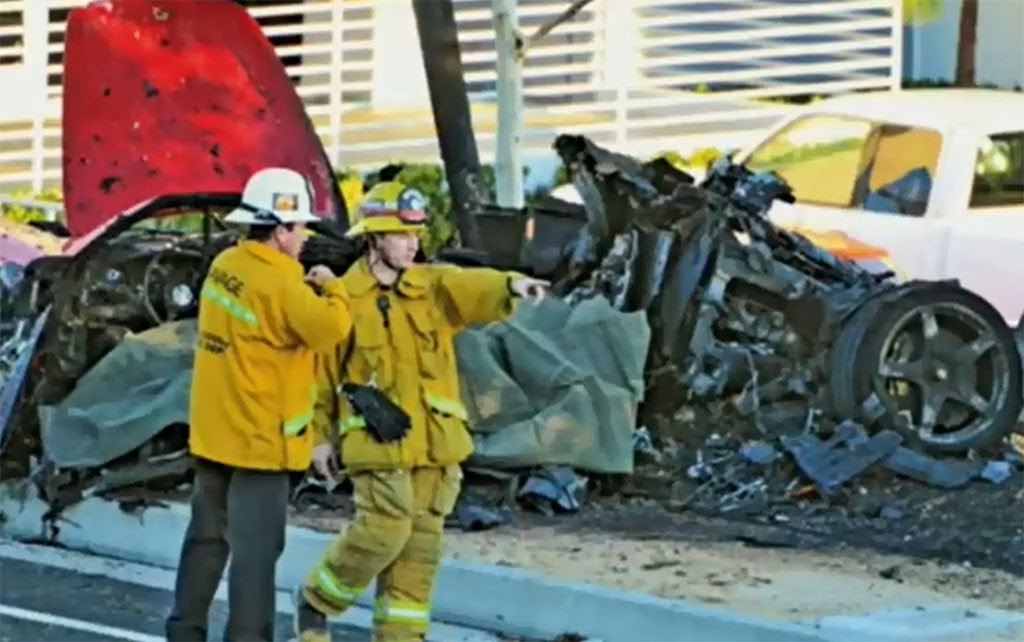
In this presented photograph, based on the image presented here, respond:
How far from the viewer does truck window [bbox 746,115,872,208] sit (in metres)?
15.0

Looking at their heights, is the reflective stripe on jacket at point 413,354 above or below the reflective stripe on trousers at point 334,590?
above

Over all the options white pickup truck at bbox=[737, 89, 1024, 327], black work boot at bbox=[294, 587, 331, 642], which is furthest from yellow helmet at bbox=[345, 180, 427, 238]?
white pickup truck at bbox=[737, 89, 1024, 327]

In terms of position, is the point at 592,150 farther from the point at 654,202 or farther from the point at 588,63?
the point at 588,63

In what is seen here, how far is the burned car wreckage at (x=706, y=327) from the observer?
11383 millimetres

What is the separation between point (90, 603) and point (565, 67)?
12814 mm

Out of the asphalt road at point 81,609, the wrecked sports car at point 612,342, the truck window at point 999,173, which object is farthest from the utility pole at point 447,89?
the asphalt road at point 81,609

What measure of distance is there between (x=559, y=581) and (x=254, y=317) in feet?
6.28

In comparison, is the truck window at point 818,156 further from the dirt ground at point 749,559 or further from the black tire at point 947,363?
the dirt ground at point 749,559

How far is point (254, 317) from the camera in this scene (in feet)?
25.8

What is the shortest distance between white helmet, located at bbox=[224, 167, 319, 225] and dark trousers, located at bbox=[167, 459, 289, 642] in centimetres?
76

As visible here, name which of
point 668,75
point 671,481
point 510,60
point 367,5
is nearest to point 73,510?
point 671,481

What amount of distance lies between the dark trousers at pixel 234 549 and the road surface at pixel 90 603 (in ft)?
2.85

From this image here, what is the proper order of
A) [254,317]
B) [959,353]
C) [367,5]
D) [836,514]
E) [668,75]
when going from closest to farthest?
[254,317], [836,514], [959,353], [367,5], [668,75]

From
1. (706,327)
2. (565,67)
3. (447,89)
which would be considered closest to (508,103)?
(447,89)
